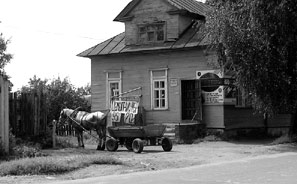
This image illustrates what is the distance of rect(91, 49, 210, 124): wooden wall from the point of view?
28.0 metres

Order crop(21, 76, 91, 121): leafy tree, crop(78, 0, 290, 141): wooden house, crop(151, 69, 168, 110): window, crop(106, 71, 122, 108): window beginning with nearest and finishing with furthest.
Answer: crop(78, 0, 290, 141): wooden house
crop(151, 69, 168, 110): window
crop(106, 71, 122, 108): window
crop(21, 76, 91, 121): leafy tree

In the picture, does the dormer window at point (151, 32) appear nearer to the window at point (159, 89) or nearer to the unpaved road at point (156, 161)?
the window at point (159, 89)

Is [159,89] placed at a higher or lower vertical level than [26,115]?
higher

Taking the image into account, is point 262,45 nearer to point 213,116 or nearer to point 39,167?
point 213,116

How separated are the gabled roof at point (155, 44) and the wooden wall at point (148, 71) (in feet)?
1.46

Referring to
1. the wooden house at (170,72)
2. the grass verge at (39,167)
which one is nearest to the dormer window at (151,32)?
the wooden house at (170,72)

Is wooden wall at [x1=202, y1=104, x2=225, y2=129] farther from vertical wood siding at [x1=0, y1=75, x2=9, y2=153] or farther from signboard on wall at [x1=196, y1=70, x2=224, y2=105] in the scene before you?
vertical wood siding at [x1=0, y1=75, x2=9, y2=153]

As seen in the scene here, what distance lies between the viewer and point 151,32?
2956 cm

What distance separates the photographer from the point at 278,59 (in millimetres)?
21672

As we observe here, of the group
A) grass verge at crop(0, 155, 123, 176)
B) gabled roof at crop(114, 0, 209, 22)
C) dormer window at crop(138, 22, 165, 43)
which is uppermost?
gabled roof at crop(114, 0, 209, 22)

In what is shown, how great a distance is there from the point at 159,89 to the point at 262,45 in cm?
895

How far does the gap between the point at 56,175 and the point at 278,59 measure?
12.0 meters

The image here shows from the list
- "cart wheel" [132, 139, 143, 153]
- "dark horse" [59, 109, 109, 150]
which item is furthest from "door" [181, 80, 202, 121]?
"cart wheel" [132, 139, 143, 153]

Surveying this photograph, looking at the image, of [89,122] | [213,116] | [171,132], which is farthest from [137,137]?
[213,116]
